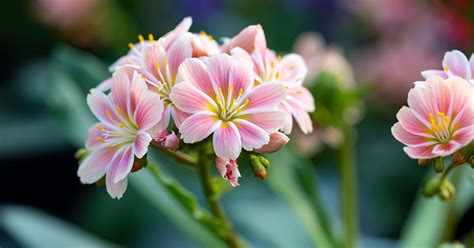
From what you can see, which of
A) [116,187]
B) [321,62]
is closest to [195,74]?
[116,187]

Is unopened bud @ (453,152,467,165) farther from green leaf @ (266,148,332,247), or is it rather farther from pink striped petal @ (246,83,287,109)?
green leaf @ (266,148,332,247)

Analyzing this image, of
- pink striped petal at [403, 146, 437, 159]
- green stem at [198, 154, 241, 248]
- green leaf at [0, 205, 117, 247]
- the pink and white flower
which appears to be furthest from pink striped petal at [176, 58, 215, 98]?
green leaf at [0, 205, 117, 247]

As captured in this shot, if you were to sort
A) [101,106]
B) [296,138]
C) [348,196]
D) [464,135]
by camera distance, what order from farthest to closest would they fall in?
[296,138]
[348,196]
[101,106]
[464,135]

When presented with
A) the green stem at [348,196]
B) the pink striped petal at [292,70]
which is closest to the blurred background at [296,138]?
the green stem at [348,196]

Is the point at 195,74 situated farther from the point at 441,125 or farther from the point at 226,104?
the point at 441,125

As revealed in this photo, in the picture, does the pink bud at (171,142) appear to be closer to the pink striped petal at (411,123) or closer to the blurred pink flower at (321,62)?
the pink striped petal at (411,123)

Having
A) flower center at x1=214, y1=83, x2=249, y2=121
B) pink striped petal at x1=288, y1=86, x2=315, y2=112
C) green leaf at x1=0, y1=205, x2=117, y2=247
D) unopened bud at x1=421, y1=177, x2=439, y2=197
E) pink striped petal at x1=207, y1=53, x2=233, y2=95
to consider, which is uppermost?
pink striped petal at x1=207, y1=53, x2=233, y2=95

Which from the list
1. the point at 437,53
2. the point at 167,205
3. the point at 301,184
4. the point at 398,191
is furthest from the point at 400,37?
the point at 167,205
